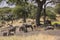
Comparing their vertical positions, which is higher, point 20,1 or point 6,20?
point 20,1

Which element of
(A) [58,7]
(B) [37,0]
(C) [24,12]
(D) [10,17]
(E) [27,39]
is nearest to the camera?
(E) [27,39]

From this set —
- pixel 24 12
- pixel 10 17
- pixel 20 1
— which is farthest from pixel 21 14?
pixel 20 1

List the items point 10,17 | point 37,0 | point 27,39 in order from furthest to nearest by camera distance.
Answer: point 10,17, point 37,0, point 27,39

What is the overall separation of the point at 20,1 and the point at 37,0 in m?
2.66

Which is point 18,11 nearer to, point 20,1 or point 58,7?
point 20,1

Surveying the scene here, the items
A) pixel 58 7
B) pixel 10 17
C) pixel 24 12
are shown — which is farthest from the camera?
pixel 58 7

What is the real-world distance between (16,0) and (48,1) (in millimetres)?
4722

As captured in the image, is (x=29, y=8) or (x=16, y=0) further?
(x=29, y=8)

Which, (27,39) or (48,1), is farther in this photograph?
(48,1)

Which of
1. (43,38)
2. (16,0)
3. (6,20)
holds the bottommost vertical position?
(6,20)

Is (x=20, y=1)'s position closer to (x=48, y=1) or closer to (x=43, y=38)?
(x=48, y=1)

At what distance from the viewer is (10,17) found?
49.7 metres

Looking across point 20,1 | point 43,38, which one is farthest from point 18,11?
point 43,38

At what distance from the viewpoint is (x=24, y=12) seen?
46.0m
